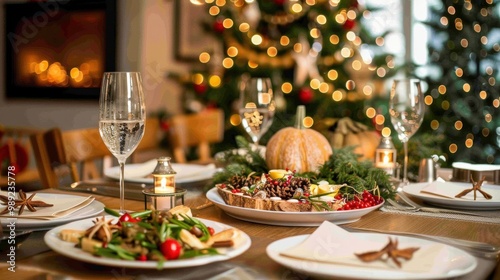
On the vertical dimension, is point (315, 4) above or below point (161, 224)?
above

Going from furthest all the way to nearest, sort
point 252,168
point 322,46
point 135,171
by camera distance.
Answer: point 322,46, point 135,171, point 252,168

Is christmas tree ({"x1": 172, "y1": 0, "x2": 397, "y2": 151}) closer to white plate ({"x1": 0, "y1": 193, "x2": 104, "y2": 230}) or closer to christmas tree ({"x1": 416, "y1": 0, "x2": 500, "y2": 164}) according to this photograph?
christmas tree ({"x1": 416, "y1": 0, "x2": 500, "y2": 164})

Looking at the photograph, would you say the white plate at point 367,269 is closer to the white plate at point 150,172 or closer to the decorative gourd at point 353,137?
the white plate at point 150,172

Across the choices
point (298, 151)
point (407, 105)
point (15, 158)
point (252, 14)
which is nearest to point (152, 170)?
point (298, 151)

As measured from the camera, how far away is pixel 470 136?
4.70 metres

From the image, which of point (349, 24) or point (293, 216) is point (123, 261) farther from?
point (349, 24)

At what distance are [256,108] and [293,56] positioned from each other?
264 centimetres

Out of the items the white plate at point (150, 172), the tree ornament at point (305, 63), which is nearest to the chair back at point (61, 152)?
the white plate at point (150, 172)

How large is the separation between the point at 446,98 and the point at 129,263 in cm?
424

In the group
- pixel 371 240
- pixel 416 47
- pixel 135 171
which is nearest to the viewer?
pixel 371 240

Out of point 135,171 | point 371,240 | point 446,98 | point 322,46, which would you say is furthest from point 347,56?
point 371,240

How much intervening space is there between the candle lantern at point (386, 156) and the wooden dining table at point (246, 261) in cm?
41

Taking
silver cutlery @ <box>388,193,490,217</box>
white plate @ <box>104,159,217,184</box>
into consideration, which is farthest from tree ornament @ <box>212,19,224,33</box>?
silver cutlery @ <box>388,193,490,217</box>

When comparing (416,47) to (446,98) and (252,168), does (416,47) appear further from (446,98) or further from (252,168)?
(252,168)
